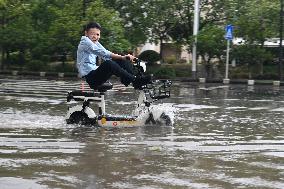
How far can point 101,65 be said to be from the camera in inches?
341

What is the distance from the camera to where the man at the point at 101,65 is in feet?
28.3

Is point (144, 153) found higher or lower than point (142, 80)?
lower

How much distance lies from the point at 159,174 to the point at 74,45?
24592mm

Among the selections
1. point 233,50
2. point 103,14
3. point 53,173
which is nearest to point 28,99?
point 53,173

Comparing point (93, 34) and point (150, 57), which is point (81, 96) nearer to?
point (93, 34)

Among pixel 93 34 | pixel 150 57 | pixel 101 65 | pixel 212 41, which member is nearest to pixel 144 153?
pixel 101 65

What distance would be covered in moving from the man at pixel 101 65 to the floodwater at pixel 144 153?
2.49 feet

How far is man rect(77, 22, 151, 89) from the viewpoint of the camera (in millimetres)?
8625

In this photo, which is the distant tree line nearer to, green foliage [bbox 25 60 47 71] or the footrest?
green foliage [bbox 25 60 47 71]

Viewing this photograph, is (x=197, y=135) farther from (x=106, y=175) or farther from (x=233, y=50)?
(x=233, y=50)

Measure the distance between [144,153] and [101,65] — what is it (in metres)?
2.55

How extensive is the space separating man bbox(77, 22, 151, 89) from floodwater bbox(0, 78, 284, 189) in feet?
2.49

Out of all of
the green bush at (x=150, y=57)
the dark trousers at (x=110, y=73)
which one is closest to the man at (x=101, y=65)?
the dark trousers at (x=110, y=73)

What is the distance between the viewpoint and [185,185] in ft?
16.1
